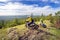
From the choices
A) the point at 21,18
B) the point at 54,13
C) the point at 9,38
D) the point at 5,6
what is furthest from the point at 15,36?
the point at 54,13

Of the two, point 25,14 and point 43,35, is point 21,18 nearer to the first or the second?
point 25,14

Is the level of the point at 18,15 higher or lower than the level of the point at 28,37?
higher

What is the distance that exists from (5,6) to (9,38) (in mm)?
642

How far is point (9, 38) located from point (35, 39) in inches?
20.0

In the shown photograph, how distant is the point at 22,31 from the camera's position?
3691 millimetres

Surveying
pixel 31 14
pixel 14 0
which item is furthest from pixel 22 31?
pixel 14 0

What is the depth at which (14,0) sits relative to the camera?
3.73 m

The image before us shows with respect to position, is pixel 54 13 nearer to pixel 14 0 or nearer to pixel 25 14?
Result: pixel 25 14

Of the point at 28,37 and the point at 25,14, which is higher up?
the point at 25,14

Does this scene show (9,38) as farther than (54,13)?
No

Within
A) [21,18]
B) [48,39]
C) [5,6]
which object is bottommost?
[48,39]

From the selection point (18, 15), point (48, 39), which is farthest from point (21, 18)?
point (48, 39)

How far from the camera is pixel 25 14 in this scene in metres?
3.78

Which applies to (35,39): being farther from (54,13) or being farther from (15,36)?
(54,13)
